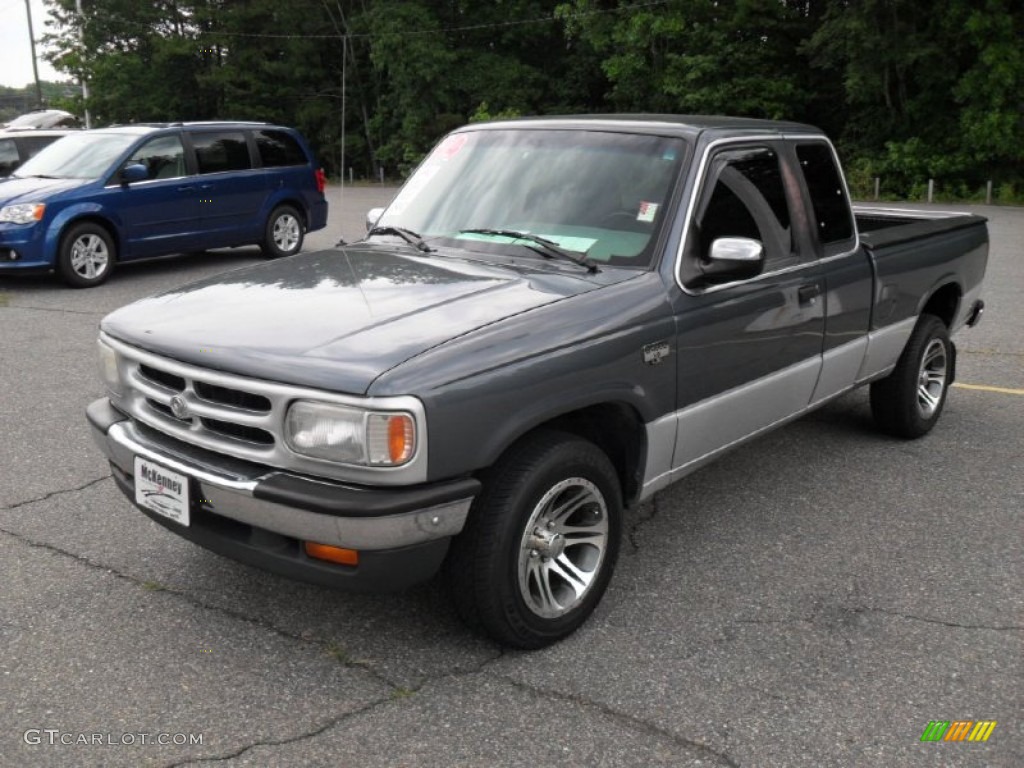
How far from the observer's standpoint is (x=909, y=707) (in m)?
3.08

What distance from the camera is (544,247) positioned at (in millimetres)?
3959

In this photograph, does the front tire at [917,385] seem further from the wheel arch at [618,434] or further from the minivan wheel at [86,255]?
the minivan wheel at [86,255]

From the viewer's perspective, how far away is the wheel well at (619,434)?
3.63m

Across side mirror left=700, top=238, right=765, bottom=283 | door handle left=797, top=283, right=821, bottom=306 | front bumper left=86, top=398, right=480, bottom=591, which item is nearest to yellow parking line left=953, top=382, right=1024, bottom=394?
door handle left=797, top=283, right=821, bottom=306

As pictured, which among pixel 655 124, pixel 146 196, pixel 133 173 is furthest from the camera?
pixel 146 196

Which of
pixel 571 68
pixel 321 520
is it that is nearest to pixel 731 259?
pixel 321 520

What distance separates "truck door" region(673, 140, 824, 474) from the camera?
386 cm

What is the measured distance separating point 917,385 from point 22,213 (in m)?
9.20

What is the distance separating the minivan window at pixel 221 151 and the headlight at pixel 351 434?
10.1 m

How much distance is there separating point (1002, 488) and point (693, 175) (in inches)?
96.7

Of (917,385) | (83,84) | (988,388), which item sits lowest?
(988,388)

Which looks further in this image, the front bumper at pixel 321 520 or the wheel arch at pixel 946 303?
the wheel arch at pixel 946 303

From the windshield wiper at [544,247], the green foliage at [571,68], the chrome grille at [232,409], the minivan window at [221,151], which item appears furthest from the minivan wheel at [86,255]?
the green foliage at [571,68]

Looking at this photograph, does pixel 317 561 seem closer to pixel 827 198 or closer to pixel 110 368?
pixel 110 368
